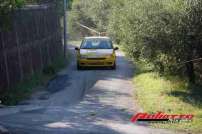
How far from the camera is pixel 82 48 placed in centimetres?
2480

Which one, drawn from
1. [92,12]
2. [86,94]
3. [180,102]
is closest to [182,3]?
[180,102]

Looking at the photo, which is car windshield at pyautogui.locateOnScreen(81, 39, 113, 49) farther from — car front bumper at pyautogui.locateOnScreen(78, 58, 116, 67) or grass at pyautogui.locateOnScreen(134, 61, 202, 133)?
grass at pyautogui.locateOnScreen(134, 61, 202, 133)

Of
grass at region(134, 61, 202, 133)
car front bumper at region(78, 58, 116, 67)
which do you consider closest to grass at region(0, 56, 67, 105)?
car front bumper at region(78, 58, 116, 67)

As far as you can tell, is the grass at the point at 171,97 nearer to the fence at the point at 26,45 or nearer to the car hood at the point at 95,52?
the fence at the point at 26,45

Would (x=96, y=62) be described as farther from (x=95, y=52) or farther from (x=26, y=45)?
(x=26, y=45)

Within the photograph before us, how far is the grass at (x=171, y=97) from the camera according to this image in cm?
1247

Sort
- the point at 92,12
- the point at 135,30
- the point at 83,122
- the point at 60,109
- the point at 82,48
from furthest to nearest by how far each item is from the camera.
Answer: the point at 92,12 → the point at 82,48 → the point at 135,30 → the point at 60,109 → the point at 83,122

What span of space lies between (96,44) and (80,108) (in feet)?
35.4

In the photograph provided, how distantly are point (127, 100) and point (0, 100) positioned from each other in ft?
11.9

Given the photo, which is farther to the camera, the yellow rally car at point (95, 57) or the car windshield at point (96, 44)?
the car windshield at point (96, 44)

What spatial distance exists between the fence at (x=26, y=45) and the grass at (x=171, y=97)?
386cm

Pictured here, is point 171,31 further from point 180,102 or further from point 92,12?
point 92,12

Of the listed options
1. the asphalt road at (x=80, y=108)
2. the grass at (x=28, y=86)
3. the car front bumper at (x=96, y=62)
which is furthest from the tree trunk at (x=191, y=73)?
the car front bumper at (x=96, y=62)

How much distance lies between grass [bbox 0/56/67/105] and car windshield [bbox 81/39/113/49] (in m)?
1.50
